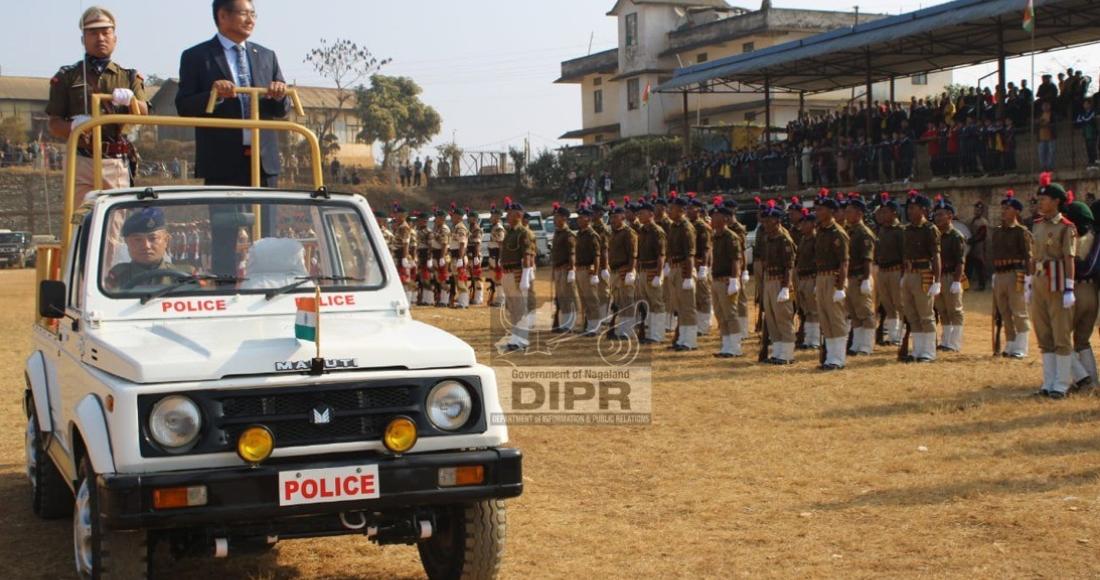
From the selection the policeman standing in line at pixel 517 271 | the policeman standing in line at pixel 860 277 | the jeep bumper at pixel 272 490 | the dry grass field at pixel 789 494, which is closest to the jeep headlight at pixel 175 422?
the jeep bumper at pixel 272 490

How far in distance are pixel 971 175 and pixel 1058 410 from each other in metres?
15.9

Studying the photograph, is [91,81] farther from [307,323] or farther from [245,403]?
[245,403]

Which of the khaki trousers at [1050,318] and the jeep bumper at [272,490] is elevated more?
the khaki trousers at [1050,318]

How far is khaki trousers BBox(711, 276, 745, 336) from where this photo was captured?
1578 cm

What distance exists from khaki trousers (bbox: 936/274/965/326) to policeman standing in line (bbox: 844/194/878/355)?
0.85 m

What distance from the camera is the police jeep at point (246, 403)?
4.81 meters

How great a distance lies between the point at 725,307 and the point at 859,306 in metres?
1.69

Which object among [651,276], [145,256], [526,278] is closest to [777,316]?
[651,276]

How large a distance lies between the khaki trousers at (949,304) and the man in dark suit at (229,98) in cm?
1007

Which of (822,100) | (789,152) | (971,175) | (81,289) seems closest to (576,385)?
(81,289)

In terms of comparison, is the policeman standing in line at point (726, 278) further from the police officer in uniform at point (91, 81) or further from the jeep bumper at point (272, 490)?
the jeep bumper at point (272, 490)

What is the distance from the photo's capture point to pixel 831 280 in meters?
14.7

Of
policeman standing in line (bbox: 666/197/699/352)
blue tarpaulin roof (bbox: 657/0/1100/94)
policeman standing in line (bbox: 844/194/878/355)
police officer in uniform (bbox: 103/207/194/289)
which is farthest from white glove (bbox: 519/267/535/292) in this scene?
police officer in uniform (bbox: 103/207/194/289)

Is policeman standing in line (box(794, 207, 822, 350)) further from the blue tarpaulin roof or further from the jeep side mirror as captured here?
the jeep side mirror
